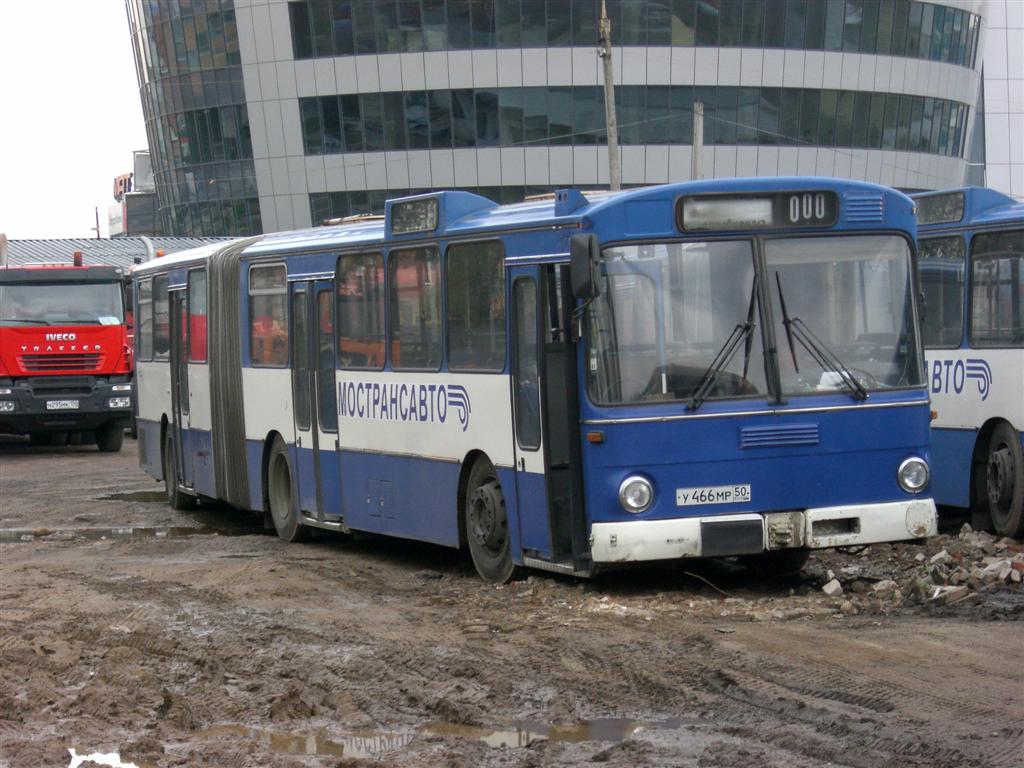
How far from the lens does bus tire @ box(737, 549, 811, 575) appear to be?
12.0 meters

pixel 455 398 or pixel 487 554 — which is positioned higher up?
pixel 455 398

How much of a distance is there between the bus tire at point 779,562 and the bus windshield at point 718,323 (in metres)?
1.69

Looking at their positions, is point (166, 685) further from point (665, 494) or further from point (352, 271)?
point (352, 271)

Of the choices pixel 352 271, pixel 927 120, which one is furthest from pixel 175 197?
pixel 352 271

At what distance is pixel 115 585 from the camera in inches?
492

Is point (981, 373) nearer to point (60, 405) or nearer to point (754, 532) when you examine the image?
point (754, 532)

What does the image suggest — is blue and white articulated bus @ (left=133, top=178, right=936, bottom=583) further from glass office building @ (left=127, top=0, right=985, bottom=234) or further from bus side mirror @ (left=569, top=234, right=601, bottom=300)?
glass office building @ (left=127, top=0, right=985, bottom=234)

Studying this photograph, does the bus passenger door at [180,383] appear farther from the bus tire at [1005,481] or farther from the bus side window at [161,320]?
the bus tire at [1005,481]

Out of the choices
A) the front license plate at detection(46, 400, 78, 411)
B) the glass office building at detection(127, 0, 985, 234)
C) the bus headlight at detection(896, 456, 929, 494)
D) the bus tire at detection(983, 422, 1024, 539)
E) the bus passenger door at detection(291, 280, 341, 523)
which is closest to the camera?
the bus headlight at detection(896, 456, 929, 494)

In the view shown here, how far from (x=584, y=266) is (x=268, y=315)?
6.67m

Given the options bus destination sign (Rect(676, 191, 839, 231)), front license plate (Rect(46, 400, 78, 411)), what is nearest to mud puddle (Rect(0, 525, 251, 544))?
Answer: bus destination sign (Rect(676, 191, 839, 231))

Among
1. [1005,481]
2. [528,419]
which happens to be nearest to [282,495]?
[528,419]

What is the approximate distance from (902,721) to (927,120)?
61.3 m

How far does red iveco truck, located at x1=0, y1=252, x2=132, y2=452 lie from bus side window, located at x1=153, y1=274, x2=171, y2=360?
371 inches
